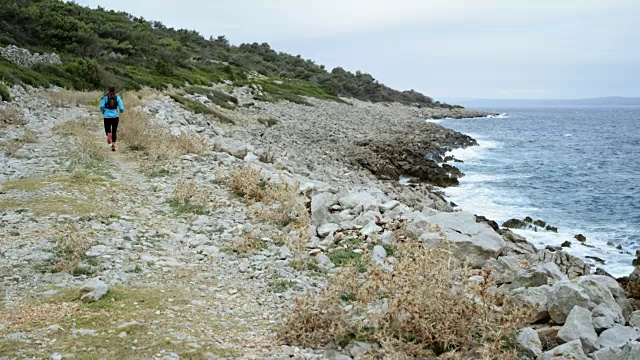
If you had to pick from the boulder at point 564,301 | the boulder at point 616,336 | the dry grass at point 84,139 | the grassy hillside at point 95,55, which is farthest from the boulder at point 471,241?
the grassy hillside at point 95,55

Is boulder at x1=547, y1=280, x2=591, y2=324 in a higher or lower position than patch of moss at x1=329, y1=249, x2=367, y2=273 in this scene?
higher

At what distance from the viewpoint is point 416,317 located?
496cm

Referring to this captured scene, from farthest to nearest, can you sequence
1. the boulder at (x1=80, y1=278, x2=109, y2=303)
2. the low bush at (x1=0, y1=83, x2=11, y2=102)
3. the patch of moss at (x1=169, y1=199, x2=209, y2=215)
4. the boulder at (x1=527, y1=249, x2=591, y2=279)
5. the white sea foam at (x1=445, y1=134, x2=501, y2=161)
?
the white sea foam at (x1=445, y1=134, x2=501, y2=161) → the low bush at (x1=0, y1=83, x2=11, y2=102) → the boulder at (x1=527, y1=249, x2=591, y2=279) → the patch of moss at (x1=169, y1=199, x2=209, y2=215) → the boulder at (x1=80, y1=278, x2=109, y2=303)

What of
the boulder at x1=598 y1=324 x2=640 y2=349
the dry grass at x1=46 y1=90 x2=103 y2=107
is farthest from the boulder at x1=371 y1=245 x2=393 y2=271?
the dry grass at x1=46 y1=90 x2=103 y2=107

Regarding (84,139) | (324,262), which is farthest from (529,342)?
(84,139)

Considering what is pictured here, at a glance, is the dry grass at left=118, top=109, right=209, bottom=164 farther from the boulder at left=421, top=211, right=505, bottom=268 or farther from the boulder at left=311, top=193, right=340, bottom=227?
the boulder at left=421, top=211, right=505, bottom=268

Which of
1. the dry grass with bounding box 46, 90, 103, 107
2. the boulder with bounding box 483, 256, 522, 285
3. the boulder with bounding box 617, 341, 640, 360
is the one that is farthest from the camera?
the dry grass with bounding box 46, 90, 103, 107

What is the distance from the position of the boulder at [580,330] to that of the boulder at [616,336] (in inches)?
3.6

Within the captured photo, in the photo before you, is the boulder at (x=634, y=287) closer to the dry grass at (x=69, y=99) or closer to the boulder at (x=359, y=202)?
the boulder at (x=359, y=202)

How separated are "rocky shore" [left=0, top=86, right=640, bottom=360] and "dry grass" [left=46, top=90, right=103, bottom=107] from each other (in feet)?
28.9

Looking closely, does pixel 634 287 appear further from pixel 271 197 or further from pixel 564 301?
pixel 271 197

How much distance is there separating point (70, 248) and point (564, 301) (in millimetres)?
6326

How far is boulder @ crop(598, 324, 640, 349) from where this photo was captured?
5.31 m

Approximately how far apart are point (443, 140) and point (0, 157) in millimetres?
37434
